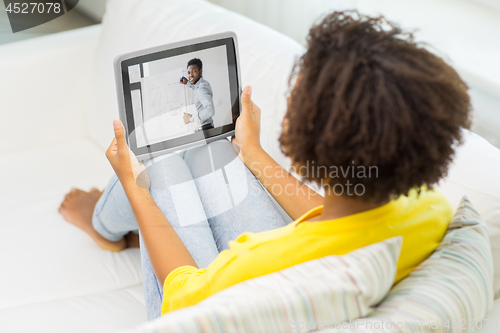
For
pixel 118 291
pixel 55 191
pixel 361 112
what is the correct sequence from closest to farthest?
1. pixel 361 112
2. pixel 118 291
3. pixel 55 191

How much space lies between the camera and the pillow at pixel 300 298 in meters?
0.44

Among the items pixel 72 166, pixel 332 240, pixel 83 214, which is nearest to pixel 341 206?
pixel 332 240

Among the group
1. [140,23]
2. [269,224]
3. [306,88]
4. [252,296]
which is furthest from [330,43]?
[140,23]

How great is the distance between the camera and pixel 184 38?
46.5 inches

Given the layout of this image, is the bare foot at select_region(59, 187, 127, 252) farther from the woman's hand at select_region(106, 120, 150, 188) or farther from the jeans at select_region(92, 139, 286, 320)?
the woman's hand at select_region(106, 120, 150, 188)

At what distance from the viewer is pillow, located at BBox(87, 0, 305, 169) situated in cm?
105

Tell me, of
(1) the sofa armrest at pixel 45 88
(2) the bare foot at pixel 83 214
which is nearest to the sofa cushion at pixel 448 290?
(2) the bare foot at pixel 83 214

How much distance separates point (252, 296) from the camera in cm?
45

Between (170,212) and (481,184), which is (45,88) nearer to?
(170,212)

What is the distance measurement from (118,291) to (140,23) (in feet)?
2.48

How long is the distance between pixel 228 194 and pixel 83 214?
18.0 inches

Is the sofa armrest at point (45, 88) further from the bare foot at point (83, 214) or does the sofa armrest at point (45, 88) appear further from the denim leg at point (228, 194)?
the denim leg at point (228, 194)

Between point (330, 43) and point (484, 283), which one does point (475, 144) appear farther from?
point (330, 43)

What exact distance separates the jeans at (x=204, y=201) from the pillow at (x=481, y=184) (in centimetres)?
31
